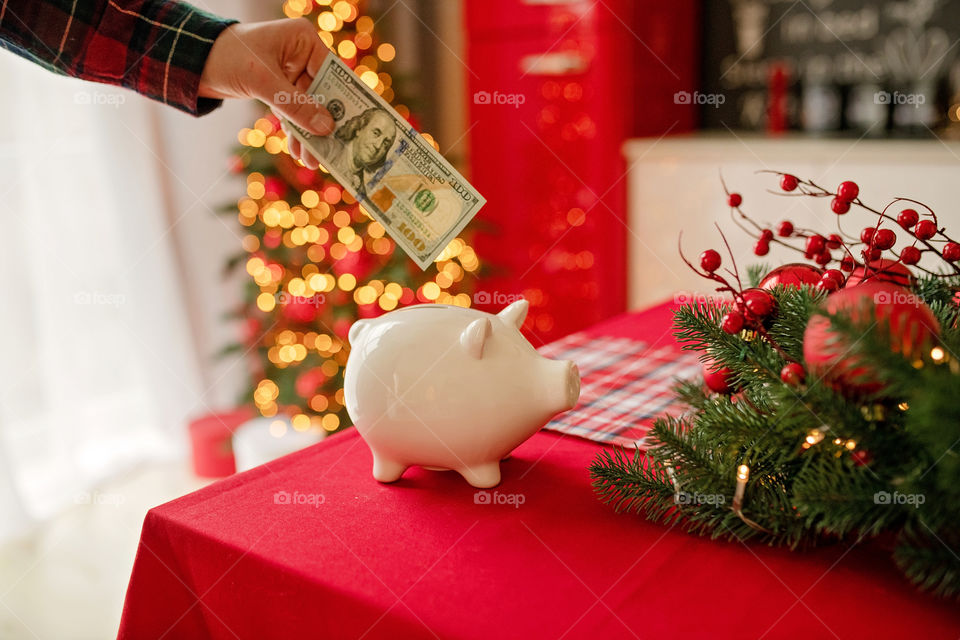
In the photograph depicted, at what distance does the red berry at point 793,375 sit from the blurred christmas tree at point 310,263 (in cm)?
195

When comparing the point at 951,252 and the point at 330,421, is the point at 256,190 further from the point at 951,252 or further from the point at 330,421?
the point at 951,252

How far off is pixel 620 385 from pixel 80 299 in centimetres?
214

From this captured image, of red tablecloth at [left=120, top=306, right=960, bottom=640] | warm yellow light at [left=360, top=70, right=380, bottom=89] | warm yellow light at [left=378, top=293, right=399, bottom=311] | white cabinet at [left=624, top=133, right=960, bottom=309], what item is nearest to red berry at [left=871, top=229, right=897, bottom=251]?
red tablecloth at [left=120, top=306, right=960, bottom=640]

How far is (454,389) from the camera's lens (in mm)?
844

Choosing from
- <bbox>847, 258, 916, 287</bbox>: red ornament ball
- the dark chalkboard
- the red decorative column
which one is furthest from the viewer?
the red decorative column

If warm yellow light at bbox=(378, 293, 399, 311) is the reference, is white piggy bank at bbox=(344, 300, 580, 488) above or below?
above

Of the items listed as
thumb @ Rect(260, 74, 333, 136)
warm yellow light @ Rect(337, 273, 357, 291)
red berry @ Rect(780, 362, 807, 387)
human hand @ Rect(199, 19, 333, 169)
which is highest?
human hand @ Rect(199, 19, 333, 169)

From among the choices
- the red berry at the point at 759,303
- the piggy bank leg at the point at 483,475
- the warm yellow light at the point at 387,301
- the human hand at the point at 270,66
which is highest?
the human hand at the point at 270,66

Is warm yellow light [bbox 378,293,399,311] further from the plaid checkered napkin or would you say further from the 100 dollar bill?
the 100 dollar bill

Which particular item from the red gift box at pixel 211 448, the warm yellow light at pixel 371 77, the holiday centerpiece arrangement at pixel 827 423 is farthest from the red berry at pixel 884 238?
the red gift box at pixel 211 448

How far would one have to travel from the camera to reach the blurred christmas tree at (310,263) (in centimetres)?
262

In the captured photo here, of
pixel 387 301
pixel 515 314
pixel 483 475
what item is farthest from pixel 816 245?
pixel 387 301

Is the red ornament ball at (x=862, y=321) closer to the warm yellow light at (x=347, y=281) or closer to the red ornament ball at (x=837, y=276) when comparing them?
the red ornament ball at (x=837, y=276)

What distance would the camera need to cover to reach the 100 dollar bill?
1.09 m
